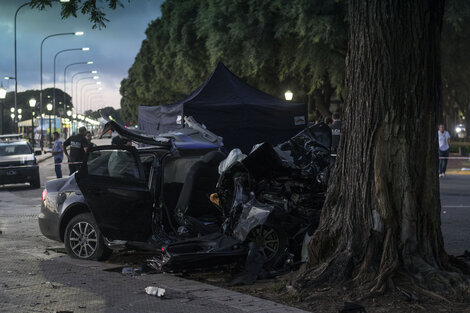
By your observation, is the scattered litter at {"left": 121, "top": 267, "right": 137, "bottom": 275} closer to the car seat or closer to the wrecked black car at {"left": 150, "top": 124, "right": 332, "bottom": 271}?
the wrecked black car at {"left": 150, "top": 124, "right": 332, "bottom": 271}

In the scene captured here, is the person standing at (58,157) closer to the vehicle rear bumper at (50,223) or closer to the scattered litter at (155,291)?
the vehicle rear bumper at (50,223)

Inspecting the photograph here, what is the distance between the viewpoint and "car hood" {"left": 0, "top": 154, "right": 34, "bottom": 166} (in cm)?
2175

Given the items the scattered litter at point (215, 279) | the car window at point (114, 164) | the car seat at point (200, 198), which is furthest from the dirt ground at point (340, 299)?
the car window at point (114, 164)

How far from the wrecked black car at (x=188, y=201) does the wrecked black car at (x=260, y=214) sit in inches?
0.4

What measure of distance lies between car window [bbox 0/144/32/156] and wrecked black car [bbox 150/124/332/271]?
15.5 metres


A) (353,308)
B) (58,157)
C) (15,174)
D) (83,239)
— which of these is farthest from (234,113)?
(353,308)

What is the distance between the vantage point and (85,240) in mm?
9148

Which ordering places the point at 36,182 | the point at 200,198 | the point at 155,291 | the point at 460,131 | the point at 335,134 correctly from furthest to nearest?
the point at 460,131
the point at 36,182
the point at 335,134
the point at 200,198
the point at 155,291

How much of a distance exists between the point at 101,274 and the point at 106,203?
917 mm

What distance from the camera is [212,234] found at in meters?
8.18

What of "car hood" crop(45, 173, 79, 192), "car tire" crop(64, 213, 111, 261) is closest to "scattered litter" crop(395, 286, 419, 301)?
"car tire" crop(64, 213, 111, 261)

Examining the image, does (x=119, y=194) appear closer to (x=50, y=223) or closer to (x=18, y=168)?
(x=50, y=223)

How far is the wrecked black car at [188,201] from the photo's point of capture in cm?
810

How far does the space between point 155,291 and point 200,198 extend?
199cm
